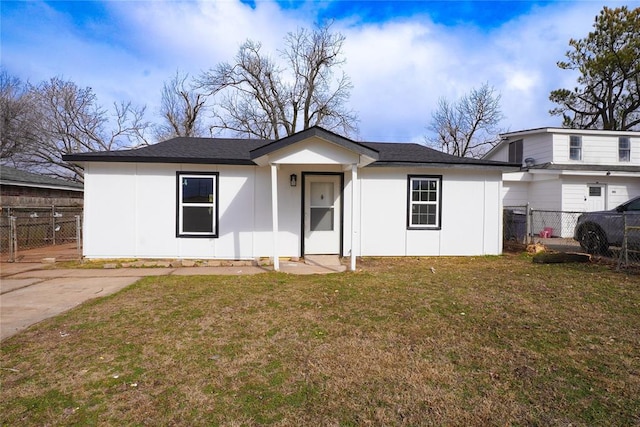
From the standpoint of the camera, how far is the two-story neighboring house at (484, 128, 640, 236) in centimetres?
1483

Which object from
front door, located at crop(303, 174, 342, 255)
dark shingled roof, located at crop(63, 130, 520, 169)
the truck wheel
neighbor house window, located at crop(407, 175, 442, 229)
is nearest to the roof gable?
dark shingled roof, located at crop(63, 130, 520, 169)

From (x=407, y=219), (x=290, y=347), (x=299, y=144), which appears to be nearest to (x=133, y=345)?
(x=290, y=347)

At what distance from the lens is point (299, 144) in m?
7.13

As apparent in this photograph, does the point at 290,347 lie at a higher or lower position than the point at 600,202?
lower

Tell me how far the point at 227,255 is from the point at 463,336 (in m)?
6.16

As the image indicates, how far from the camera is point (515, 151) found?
17.9m

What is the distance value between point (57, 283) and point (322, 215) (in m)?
5.84

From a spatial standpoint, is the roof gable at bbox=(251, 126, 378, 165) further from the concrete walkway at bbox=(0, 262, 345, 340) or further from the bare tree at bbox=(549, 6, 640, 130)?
the bare tree at bbox=(549, 6, 640, 130)

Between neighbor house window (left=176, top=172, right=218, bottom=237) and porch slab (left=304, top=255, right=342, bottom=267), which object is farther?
neighbor house window (left=176, top=172, right=218, bottom=237)

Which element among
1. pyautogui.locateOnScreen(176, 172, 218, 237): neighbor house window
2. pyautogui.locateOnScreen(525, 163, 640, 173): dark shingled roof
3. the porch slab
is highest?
pyautogui.locateOnScreen(525, 163, 640, 173): dark shingled roof

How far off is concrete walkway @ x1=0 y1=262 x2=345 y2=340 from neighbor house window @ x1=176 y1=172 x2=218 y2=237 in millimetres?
1055

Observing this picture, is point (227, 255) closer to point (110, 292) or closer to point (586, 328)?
point (110, 292)

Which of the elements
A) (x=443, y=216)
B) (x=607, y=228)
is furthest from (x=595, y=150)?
(x=443, y=216)

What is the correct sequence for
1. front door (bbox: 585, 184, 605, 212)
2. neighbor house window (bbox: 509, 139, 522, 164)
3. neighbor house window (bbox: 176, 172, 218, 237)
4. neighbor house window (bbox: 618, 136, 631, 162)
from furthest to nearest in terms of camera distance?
neighbor house window (bbox: 509, 139, 522, 164)
neighbor house window (bbox: 618, 136, 631, 162)
front door (bbox: 585, 184, 605, 212)
neighbor house window (bbox: 176, 172, 218, 237)
